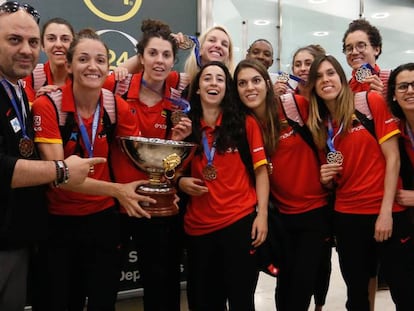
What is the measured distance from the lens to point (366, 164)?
99.3 inches

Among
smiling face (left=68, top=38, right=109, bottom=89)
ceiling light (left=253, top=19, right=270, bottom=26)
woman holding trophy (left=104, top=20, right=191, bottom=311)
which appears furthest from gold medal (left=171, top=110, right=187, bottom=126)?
ceiling light (left=253, top=19, right=270, bottom=26)

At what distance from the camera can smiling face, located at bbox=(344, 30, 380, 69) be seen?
10.2 feet

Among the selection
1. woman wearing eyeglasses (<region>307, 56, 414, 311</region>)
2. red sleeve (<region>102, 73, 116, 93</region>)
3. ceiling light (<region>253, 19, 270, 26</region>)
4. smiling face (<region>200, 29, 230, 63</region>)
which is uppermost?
ceiling light (<region>253, 19, 270, 26</region>)

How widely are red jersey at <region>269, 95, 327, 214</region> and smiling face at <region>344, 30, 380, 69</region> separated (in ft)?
2.84

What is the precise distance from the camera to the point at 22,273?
6.46ft

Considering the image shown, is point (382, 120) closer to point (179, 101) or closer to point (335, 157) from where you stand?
point (335, 157)

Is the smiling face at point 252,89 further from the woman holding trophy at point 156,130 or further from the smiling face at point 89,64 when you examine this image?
the smiling face at point 89,64

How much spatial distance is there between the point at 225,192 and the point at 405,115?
113 cm

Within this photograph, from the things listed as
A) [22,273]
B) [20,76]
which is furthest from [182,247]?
[20,76]

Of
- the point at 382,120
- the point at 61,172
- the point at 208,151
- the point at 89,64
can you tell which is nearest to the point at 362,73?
the point at 382,120

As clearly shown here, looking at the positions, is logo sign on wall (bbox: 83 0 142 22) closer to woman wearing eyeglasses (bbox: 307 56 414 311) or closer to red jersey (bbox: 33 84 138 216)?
red jersey (bbox: 33 84 138 216)

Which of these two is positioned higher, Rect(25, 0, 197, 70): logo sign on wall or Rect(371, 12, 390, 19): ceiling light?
Rect(371, 12, 390, 19): ceiling light

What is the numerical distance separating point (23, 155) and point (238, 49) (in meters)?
5.32

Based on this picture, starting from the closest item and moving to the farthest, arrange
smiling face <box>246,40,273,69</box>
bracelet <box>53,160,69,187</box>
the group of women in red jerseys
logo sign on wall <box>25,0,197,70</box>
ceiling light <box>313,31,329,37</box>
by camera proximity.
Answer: bracelet <box>53,160,69,187</box>, the group of women in red jerseys, smiling face <box>246,40,273,69</box>, logo sign on wall <box>25,0,197,70</box>, ceiling light <box>313,31,329,37</box>
